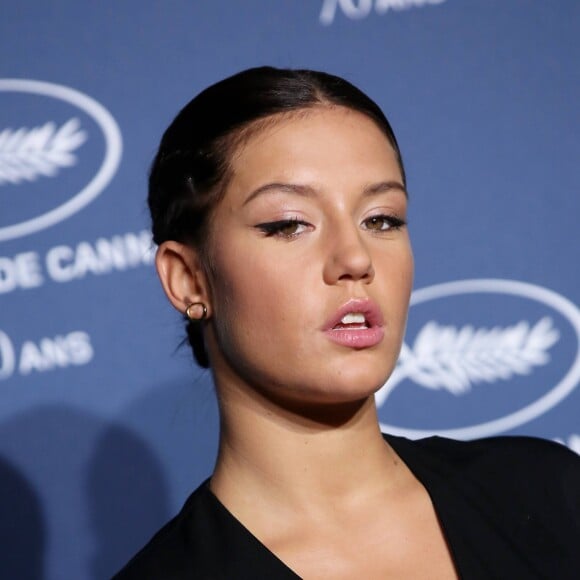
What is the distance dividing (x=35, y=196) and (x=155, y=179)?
1.69 ft

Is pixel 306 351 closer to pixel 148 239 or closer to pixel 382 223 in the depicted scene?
pixel 382 223

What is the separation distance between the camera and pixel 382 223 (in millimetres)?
1088

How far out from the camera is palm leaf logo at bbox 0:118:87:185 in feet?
5.39

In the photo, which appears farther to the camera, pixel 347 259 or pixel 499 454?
pixel 499 454

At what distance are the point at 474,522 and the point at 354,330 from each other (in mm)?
251

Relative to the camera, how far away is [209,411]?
1.70 meters

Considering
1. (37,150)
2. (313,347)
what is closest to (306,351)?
(313,347)

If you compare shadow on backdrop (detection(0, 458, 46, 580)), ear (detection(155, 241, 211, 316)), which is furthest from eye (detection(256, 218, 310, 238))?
shadow on backdrop (detection(0, 458, 46, 580))

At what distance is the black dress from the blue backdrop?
459 millimetres

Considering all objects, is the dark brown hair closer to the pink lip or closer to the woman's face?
the woman's face

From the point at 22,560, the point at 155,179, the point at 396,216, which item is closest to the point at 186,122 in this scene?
the point at 155,179

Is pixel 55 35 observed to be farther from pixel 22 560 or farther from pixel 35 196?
pixel 22 560

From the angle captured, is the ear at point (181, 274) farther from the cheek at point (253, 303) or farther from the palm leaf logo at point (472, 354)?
the palm leaf logo at point (472, 354)

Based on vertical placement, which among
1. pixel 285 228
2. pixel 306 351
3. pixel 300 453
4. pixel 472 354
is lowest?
pixel 472 354
